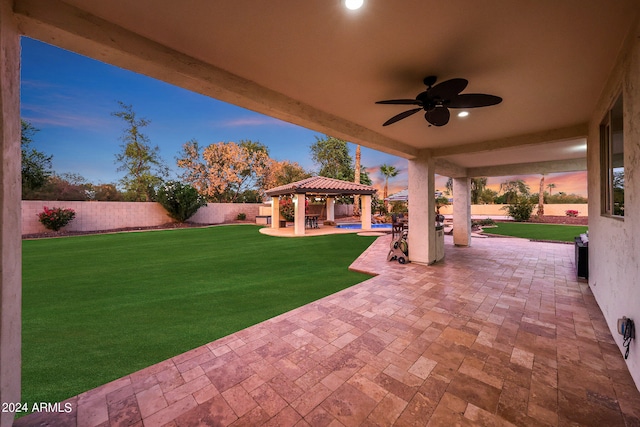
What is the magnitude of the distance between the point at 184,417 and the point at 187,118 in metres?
38.4

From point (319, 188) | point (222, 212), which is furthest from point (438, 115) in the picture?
point (222, 212)

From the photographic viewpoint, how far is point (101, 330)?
9.21 feet

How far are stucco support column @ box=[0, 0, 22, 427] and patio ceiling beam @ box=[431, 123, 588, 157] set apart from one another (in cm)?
653

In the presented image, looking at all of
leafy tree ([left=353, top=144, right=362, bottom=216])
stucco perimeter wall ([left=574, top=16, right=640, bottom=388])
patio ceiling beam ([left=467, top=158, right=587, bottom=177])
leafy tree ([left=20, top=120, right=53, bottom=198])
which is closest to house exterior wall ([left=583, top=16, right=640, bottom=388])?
stucco perimeter wall ([left=574, top=16, right=640, bottom=388])

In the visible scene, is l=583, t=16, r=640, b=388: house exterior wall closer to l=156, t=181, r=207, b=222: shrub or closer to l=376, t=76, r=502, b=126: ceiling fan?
l=376, t=76, r=502, b=126: ceiling fan

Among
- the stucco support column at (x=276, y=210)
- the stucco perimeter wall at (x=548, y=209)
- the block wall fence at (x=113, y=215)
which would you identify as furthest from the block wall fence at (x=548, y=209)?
the block wall fence at (x=113, y=215)

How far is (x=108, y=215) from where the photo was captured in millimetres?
13359

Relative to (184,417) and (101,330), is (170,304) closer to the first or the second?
(101,330)

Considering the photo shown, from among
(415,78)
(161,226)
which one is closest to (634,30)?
(415,78)

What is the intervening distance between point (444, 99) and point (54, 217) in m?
16.9

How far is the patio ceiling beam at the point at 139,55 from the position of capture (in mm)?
1726

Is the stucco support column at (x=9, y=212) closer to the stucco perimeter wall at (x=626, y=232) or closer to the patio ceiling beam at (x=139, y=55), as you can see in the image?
the patio ceiling beam at (x=139, y=55)

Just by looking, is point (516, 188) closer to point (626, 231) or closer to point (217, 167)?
point (626, 231)

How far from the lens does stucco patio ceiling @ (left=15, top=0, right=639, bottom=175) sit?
1.76 m
